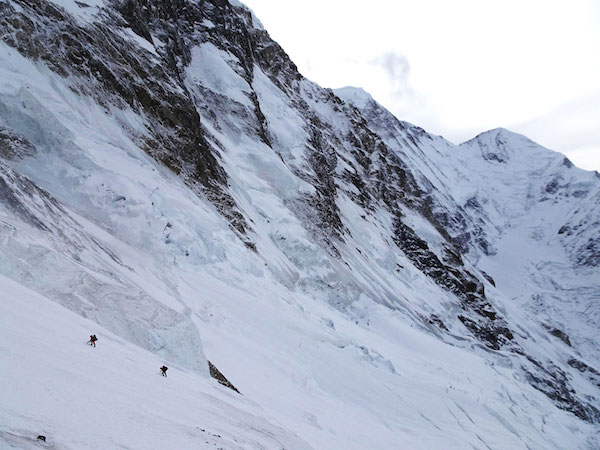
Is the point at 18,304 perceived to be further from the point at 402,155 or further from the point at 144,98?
the point at 402,155

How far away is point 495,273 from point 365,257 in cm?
8850

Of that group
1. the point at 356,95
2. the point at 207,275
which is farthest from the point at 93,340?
the point at 356,95

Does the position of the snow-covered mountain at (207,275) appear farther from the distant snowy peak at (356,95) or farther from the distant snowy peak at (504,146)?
the distant snowy peak at (504,146)

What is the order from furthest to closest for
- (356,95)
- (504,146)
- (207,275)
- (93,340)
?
1. (504,146)
2. (356,95)
3. (207,275)
4. (93,340)

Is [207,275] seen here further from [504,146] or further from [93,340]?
[504,146]

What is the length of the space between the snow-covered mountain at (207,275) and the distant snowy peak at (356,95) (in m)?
60.3

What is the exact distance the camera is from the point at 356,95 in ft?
408

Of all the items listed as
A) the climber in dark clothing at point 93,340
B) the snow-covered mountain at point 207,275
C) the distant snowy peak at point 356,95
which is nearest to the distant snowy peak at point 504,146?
the distant snowy peak at point 356,95

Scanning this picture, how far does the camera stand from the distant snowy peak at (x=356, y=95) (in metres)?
122

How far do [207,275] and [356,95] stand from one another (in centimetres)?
11162

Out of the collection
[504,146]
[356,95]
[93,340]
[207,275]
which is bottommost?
[93,340]

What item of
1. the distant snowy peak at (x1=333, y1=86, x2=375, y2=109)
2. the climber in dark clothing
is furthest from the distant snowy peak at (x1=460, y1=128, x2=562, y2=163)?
the climber in dark clothing

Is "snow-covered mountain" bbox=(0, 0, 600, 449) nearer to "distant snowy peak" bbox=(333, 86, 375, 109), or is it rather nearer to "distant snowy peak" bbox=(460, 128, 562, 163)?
"distant snowy peak" bbox=(333, 86, 375, 109)

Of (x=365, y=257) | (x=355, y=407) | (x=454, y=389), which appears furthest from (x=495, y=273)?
(x=355, y=407)
